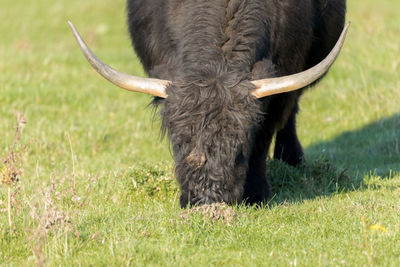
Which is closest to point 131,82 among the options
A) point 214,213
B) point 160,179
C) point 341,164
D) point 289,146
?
point 214,213

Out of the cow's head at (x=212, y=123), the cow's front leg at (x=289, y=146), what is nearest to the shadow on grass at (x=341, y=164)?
the cow's front leg at (x=289, y=146)

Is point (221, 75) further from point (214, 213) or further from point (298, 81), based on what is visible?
point (214, 213)

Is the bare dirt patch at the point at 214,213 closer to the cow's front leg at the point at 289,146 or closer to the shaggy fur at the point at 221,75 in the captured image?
the shaggy fur at the point at 221,75

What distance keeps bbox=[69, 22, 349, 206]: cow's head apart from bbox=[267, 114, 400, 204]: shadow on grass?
4.35 ft

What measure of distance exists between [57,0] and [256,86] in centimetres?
1920

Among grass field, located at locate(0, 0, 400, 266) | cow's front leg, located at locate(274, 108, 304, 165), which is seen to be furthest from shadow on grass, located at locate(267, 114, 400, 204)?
cow's front leg, located at locate(274, 108, 304, 165)

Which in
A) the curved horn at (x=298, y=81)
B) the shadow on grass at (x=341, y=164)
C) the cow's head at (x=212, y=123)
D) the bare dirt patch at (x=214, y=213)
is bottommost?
the shadow on grass at (x=341, y=164)

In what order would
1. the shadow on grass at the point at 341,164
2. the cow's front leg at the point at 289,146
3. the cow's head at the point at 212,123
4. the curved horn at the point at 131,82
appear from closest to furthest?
1. the cow's head at the point at 212,123
2. the curved horn at the point at 131,82
3. the shadow on grass at the point at 341,164
4. the cow's front leg at the point at 289,146

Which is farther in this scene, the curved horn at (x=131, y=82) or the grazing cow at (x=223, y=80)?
the curved horn at (x=131, y=82)

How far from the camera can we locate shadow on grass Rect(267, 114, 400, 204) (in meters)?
6.31

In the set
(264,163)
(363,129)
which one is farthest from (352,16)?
(264,163)

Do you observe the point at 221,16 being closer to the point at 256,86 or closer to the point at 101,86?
the point at 256,86

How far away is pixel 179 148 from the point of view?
4570 mm

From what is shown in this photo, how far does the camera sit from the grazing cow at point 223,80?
442 centimetres
